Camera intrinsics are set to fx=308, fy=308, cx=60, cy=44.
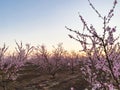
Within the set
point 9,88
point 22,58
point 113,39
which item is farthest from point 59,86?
point 113,39

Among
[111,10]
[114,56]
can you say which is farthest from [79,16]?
[114,56]

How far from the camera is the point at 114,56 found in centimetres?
778

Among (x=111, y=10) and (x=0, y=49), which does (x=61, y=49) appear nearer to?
(x=0, y=49)

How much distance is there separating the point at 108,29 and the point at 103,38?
0.42m

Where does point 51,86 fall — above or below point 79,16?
below

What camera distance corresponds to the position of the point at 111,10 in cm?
652

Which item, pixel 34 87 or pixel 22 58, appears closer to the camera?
pixel 22 58

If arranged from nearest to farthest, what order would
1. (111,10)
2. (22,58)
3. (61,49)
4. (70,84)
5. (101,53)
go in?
(111,10) → (101,53) → (22,58) → (70,84) → (61,49)

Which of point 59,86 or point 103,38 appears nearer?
point 103,38

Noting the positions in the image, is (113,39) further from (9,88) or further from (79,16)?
(9,88)

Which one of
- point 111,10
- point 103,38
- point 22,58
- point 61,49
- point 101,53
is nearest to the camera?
point 103,38

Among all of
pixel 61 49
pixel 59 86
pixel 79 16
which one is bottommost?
pixel 59 86

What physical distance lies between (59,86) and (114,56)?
15.9m

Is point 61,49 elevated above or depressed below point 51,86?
above
